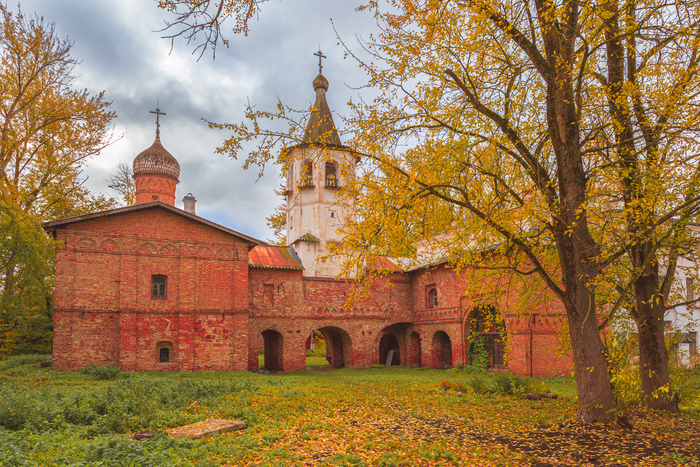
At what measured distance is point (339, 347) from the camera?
28.5 metres

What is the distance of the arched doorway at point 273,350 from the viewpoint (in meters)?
25.0

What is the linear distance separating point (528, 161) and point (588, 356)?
348 centimetres

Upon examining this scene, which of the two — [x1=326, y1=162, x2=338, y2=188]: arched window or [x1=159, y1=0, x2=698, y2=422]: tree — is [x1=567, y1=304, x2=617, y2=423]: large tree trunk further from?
[x1=326, y1=162, x2=338, y2=188]: arched window

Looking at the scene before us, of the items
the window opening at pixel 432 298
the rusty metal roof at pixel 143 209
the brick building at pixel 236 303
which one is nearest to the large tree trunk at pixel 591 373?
the brick building at pixel 236 303

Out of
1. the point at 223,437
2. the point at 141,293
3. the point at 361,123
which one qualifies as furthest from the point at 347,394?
the point at 141,293

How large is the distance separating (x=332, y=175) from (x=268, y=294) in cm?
773

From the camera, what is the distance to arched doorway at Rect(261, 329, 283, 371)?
2495 cm

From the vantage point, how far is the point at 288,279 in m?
24.9

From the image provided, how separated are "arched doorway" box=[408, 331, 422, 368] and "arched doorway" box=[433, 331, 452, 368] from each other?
74.0 inches

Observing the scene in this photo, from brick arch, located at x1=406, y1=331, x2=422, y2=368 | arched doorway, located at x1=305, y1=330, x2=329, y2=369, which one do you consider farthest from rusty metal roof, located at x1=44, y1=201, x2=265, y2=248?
arched doorway, located at x1=305, y1=330, x2=329, y2=369

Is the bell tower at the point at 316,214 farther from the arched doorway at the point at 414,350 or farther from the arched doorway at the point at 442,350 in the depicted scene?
the arched doorway at the point at 442,350

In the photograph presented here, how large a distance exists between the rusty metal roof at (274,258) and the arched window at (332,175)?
426cm

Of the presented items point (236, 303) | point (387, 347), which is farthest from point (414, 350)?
point (236, 303)

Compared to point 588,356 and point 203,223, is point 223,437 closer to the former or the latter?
point 588,356
